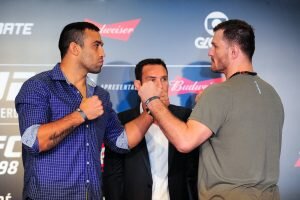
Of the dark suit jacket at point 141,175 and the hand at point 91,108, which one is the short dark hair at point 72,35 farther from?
the dark suit jacket at point 141,175

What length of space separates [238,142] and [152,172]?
834 mm

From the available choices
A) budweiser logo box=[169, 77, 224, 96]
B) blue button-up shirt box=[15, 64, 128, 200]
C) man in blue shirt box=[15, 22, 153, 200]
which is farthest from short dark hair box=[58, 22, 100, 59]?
budweiser logo box=[169, 77, 224, 96]

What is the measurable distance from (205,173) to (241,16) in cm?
170

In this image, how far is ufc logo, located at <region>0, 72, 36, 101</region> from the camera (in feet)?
10.4

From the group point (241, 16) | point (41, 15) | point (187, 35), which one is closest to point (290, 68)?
point (241, 16)

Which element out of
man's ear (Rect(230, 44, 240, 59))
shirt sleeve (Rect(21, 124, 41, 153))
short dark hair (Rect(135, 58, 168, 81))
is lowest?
shirt sleeve (Rect(21, 124, 41, 153))

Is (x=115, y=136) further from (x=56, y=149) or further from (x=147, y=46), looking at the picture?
(x=147, y=46)

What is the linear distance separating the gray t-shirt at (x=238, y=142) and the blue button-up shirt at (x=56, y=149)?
588mm

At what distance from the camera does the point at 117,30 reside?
3232 millimetres

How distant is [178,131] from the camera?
1.92 m

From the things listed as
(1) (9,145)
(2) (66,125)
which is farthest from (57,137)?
(1) (9,145)

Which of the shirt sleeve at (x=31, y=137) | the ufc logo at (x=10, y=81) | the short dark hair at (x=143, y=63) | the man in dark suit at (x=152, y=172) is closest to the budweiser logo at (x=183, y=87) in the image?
the short dark hair at (x=143, y=63)

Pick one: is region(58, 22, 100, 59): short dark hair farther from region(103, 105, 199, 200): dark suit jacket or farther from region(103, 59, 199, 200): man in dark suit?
region(103, 105, 199, 200): dark suit jacket

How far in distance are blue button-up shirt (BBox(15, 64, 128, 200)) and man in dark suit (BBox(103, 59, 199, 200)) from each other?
0.44m
